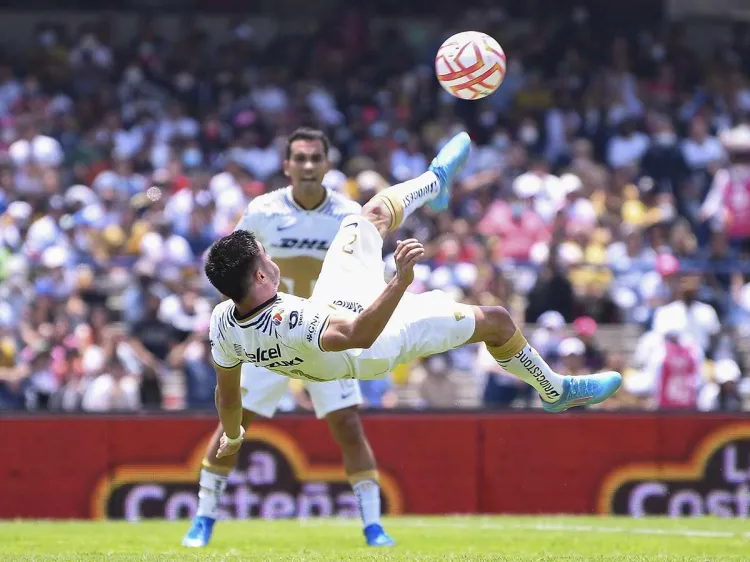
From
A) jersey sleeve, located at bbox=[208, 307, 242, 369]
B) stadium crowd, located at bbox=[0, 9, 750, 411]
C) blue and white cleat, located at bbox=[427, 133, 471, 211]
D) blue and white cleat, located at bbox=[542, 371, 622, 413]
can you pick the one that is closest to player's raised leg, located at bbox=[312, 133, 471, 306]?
blue and white cleat, located at bbox=[427, 133, 471, 211]

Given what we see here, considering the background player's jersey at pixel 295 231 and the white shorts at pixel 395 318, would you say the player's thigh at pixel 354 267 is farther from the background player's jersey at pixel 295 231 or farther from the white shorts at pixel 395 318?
the background player's jersey at pixel 295 231

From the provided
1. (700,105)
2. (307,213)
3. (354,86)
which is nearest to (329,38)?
(354,86)

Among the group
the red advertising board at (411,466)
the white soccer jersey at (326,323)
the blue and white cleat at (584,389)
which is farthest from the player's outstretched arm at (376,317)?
the red advertising board at (411,466)

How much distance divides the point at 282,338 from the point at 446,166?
7.97 ft

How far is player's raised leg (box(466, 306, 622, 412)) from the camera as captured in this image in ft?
29.6

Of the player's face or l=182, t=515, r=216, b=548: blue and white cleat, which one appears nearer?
l=182, t=515, r=216, b=548: blue and white cleat

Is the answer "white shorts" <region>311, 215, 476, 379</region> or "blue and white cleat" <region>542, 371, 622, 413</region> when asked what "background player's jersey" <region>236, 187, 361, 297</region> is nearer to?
"white shorts" <region>311, 215, 476, 379</region>

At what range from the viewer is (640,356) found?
17.0m

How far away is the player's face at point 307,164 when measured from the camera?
422 inches

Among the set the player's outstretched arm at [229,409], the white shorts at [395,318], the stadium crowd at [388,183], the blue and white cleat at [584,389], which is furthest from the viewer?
the stadium crowd at [388,183]

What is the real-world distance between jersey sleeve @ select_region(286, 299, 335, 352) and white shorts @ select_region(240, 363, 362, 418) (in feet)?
7.26

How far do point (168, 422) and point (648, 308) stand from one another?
22.6ft

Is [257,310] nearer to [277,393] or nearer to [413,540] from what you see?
[277,393]

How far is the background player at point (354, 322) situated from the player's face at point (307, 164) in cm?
106
